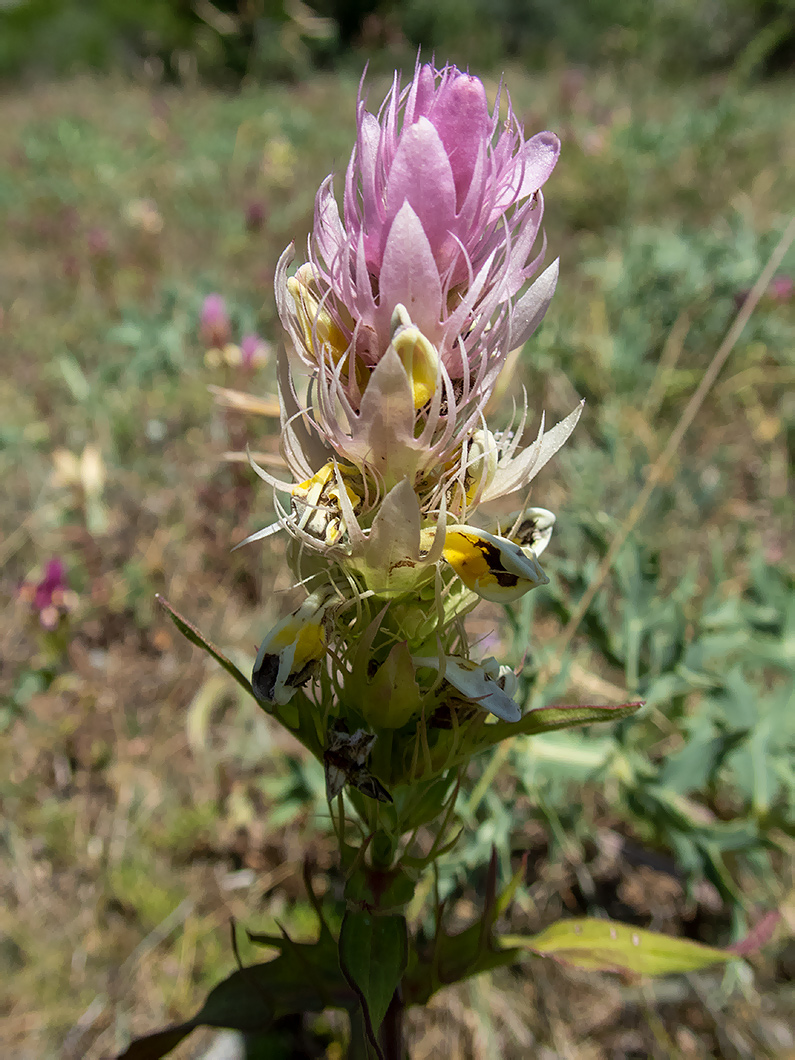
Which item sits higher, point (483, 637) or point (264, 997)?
point (483, 637)

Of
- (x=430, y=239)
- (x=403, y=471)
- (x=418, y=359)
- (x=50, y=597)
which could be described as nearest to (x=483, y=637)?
(x=403, y=471)

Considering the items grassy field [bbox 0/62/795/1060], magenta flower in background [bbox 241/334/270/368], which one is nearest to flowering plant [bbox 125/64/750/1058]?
grassy field [bbox 0/62/795/1060]

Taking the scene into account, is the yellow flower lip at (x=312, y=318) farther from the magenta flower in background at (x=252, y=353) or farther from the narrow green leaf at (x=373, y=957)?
the magenta flower in background at (x=252, y=353)

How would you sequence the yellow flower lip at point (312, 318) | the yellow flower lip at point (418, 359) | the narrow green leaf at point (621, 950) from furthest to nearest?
the narrow green leaf at point (621, 950)
the yellow flower lip at point (312, 318)
the yellow flower lip at point (418, 359)

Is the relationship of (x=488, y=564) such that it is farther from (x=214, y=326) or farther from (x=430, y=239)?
(x=214, y=326)

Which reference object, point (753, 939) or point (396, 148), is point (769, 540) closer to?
point (753, 939)

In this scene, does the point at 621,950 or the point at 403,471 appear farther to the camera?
the point at 621,950

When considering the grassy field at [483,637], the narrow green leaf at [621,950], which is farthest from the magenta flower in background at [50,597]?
the narrow green leaf at [621,950]
